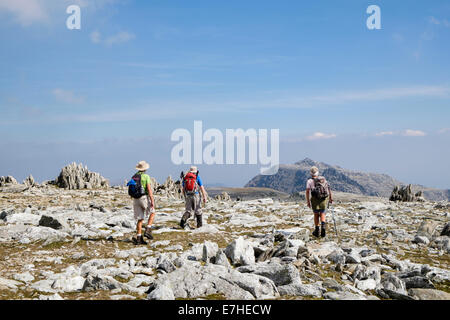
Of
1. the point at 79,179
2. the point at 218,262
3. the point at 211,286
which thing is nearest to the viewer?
the point at 211,286

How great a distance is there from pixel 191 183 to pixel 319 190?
6.31m

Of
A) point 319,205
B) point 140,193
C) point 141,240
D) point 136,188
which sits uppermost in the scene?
point 136,188

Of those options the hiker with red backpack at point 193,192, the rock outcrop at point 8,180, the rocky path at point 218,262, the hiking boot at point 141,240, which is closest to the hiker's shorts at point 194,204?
the hiker with red backpack at point 193,192

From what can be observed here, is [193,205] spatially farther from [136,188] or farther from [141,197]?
[136,188]

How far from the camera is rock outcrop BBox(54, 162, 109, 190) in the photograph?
4947cm

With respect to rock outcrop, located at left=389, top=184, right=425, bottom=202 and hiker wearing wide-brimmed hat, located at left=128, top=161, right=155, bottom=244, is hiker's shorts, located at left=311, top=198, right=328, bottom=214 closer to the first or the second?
hiker wearing wide-brimmed hat, located at left=128, top=161, right=155, bottom=244

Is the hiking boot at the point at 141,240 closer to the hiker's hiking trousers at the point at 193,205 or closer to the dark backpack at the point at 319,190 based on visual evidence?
the hiker's hiking trousers at the point at 193,205

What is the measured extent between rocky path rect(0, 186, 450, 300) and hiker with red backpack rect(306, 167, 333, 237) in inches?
34.7

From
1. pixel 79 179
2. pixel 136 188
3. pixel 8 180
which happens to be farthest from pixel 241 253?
pixel 8 180

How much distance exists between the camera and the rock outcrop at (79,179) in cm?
4947

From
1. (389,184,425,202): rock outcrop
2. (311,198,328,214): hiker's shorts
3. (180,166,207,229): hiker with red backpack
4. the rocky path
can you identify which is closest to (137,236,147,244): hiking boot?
the rocky path

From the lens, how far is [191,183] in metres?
18.4
